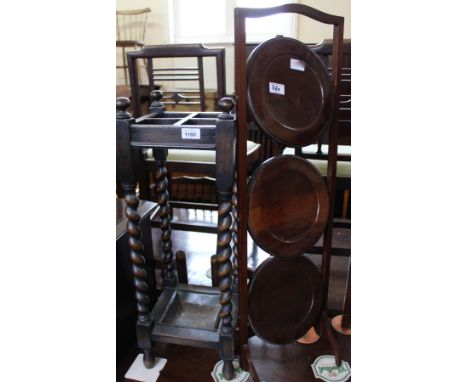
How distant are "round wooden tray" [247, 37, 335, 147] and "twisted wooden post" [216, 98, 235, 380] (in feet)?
0.24

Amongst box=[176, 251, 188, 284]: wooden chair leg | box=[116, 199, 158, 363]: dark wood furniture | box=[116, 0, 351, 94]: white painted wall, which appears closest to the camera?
box=[116, 199, 158, 363]: dark wood furniture

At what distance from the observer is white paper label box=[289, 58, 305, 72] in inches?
35.6

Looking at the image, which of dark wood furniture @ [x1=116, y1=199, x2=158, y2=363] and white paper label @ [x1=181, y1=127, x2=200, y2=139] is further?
dark wood furniture @ [x1=116, y1=199, x2=158, y2=363]

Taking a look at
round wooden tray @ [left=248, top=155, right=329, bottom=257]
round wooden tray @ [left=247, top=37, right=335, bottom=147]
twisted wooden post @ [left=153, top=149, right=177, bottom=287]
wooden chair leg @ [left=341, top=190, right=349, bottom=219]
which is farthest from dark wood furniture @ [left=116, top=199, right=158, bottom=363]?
wooden chair leg @ [left=341, top=190, right=349, bottom=219]

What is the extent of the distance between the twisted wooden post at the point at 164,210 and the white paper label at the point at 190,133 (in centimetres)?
37

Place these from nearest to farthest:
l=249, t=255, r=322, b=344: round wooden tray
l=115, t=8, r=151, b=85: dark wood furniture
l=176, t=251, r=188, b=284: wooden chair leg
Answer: l=249, t=255, r=322, b=344: round wooden tray
l=176, t=251, r=188, b=284: wooden chair leg
l=115, t=8, r=151, b=85: dark wood furniture

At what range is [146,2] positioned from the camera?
3691 millimetres

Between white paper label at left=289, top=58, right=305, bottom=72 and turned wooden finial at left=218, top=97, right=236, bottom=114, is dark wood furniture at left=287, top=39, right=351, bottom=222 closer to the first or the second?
white paper label at left=289, top=58, right=305, bottom=72

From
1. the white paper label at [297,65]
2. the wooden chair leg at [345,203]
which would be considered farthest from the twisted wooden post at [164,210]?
the wooden chair leg at [345,203]

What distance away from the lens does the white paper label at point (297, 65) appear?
905mm

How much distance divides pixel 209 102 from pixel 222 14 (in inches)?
35.1
